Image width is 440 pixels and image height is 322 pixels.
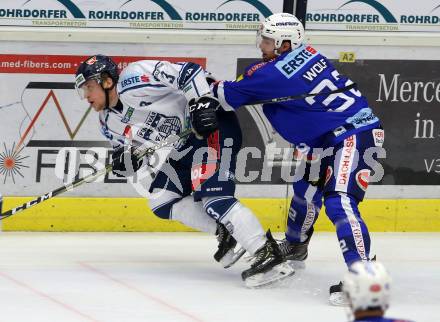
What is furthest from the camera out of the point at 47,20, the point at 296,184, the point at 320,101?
the point at 47,20

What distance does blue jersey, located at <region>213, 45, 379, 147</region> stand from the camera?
5.36 meters

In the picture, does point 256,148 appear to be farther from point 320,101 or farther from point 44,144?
point 320,101

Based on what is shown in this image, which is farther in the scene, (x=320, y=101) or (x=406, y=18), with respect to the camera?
(x=406, y=18)

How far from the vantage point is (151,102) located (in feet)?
18.8

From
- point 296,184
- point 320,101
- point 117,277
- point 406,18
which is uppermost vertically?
point 406,18

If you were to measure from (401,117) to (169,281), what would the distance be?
209cm

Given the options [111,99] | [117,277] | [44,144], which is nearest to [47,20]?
[44,144]

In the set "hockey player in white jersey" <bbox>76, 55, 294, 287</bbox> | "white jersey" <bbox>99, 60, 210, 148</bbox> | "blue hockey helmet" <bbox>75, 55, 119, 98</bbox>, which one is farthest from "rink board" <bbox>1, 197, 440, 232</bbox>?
"blue hockey helmet" <bbox>75, 55, 119, 98</bbox>

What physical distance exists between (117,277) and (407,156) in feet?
7.16

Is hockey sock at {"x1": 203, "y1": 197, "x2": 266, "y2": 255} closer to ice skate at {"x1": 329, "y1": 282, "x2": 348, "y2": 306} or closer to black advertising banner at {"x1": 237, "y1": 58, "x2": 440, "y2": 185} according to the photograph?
ice skate at {"x1": 329, "y1": 282, "x2": 348, "y2": 306}

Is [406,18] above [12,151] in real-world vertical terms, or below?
above

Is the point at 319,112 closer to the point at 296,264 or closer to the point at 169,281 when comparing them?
the point at 296,264

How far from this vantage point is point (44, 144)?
6711mm

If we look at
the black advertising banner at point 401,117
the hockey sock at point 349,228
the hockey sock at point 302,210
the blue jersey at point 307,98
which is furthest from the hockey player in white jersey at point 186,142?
the black advertising banner at point 401,117
